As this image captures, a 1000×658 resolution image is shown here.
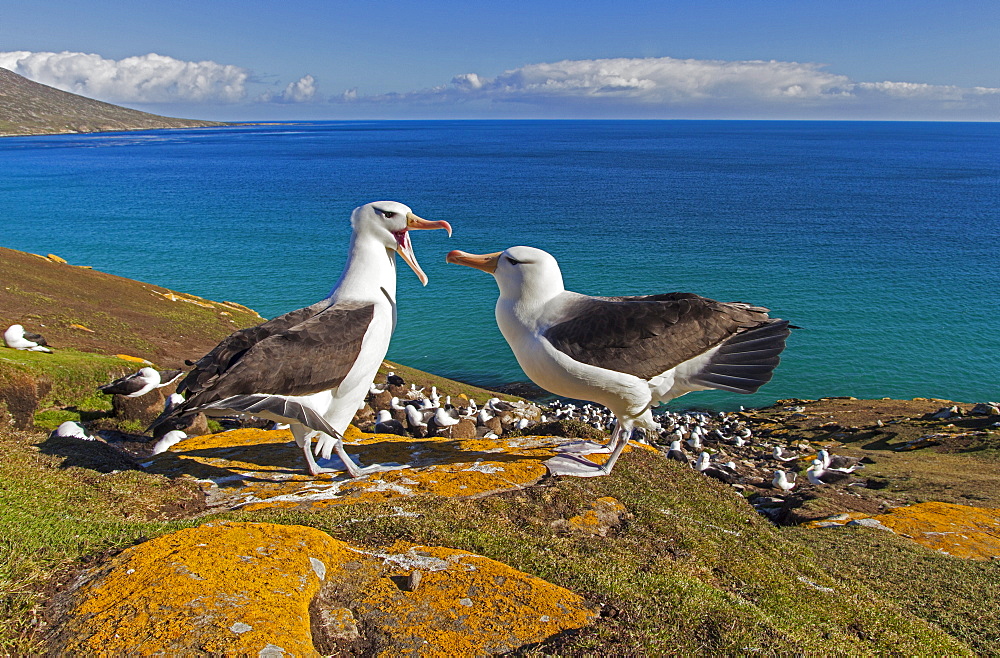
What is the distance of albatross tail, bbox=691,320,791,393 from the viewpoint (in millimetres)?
8156

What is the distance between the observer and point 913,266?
55188 millimetres

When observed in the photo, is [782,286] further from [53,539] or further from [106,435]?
[53,539]

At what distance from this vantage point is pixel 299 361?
7.09 metres

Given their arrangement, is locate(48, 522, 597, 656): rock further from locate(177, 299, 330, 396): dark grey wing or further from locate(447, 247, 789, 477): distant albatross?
locate(447, 247, 789, 477): distant albatross

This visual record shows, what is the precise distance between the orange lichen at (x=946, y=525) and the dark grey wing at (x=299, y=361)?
726 cm

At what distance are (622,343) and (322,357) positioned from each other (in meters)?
3.71

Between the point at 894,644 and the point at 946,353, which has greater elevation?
the point at 894,644

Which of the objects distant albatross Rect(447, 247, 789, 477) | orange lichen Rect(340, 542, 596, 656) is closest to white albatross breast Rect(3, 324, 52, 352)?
distant albatross Rect(447, 247, 789, 477)

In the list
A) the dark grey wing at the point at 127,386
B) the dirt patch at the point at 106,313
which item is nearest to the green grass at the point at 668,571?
the dark grey wing at the point at 127,386

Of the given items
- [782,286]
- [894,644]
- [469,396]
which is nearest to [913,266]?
[782,286]

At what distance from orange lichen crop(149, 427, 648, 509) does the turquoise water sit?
2278 centimetres

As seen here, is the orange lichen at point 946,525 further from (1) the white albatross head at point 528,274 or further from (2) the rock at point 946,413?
(2) the rock at point 946,413

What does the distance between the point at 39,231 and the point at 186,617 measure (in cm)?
7814

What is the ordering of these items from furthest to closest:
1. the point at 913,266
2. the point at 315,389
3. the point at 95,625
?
the point at 913,266 → the point at 315,389 → the point at 95,625
